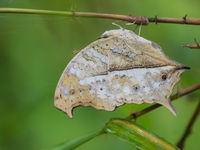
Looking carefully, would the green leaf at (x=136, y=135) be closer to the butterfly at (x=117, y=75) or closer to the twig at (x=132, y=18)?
the butterfly at (x=117, y=75)

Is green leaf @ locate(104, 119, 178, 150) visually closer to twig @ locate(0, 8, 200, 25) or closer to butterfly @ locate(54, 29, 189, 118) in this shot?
butterfly @ locate(54, 29, 189, 118)

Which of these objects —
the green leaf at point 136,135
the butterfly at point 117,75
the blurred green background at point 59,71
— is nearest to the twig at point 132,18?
the butterfly at point 117,75

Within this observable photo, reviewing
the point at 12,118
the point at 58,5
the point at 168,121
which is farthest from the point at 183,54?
the point at 12,118

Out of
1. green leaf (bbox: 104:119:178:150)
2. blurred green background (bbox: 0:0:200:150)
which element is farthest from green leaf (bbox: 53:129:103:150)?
blurred green background (bbox: 0:0:200:150)

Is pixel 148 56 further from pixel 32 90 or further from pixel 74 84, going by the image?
pixel 32 90

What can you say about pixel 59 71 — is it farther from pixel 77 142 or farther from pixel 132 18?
pixel 132 18

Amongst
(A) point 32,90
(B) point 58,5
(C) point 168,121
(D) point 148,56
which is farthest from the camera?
(A) point 32,90

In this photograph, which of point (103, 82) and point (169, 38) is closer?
point (103, 82)
